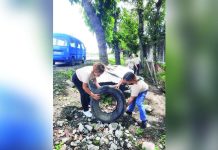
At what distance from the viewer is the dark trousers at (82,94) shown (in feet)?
11.3

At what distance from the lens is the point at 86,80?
3.46m

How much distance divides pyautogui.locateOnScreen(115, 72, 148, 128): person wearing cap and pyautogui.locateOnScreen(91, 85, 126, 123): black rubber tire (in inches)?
3.0

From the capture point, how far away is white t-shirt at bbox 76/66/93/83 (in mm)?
3445

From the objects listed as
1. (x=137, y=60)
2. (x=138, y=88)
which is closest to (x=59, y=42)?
(x=137, y=60)

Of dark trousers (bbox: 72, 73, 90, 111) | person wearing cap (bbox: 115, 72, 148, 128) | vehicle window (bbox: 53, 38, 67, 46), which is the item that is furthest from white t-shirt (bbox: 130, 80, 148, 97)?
vehicle window (bbox: 53, 38, 67, 46)

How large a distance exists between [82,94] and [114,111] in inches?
A: 17.9

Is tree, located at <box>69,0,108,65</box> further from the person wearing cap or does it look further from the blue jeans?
the blue jeans

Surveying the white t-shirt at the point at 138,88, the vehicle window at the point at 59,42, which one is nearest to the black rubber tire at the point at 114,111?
the white t-shirt at the point at 138,88

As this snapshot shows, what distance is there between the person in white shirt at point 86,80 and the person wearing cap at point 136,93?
300mm

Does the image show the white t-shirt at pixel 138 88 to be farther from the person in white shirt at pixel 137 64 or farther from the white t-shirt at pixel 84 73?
the white t-shirt at pixel 84 73
